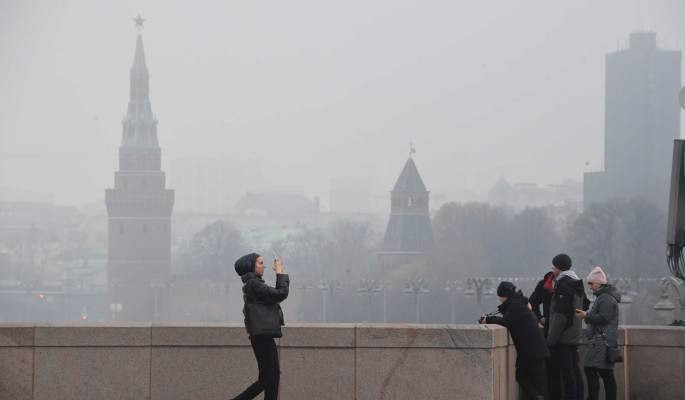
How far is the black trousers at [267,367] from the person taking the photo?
749 inches

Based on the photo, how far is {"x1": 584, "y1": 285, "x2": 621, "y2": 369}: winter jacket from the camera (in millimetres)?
20641

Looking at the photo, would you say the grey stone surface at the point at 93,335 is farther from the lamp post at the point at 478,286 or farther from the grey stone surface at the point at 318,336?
the lamp post at the point at 478,286

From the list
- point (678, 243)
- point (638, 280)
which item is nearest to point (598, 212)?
point (638, 280)

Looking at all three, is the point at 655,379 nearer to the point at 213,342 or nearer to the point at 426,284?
the point at 213,342

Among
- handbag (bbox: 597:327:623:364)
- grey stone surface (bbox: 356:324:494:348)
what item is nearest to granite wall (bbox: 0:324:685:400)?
grey stone surface (bbox: 356:324:494:348)

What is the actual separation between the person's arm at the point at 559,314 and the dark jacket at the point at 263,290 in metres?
3.48

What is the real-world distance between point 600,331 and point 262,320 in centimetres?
439

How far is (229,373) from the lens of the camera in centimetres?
2114

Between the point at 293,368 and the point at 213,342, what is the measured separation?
1.02 metres

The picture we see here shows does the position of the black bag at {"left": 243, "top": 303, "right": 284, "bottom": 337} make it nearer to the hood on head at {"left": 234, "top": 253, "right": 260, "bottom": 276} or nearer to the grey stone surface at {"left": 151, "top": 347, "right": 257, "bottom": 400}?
the hood on head at {"left": 234, "top": 253, "right": 260, "bottom": 276}

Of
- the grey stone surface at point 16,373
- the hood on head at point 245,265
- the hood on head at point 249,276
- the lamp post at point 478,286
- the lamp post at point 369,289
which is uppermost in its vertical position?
the hood on head at point 245,265

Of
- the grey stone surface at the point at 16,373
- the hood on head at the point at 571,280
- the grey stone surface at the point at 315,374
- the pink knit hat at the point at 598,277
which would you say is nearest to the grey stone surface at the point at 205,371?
the grey stone surface at the point at 315,374

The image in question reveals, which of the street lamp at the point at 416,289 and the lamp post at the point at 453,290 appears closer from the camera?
the lamp post at the point at 453,290

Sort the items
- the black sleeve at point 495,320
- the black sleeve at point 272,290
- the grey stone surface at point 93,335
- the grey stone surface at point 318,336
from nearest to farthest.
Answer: the black sleeve at point 272,290
the black sleeve at point 495,320
the grey stone surface at point 318,336
the grey stone surface at point 93,335
